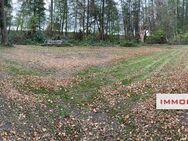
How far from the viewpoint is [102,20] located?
70625 mm

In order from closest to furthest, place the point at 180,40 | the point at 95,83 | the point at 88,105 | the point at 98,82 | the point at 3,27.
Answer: the point at 88,105, the point at 95,83, the point at 98,82, the point at 3,27, the point at 180,40

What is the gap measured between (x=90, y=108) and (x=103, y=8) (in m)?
55.7

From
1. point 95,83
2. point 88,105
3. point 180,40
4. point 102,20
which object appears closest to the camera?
point 88,105

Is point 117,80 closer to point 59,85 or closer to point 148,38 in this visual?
point 59,85

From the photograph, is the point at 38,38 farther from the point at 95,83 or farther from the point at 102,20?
the point at 95,83

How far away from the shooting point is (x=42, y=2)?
69688 mm

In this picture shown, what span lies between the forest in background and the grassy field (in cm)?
4154

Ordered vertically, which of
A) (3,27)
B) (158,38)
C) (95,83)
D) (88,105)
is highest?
(3,27)

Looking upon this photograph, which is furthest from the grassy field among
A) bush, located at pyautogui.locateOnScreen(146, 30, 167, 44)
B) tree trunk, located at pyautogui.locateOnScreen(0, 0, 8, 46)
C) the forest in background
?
bush, located at pyautogui.locateOnScreen(146, 30, 167, 44)

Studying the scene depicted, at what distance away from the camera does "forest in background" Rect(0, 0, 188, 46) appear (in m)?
68.8

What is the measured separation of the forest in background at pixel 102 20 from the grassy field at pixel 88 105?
4154 centimetres

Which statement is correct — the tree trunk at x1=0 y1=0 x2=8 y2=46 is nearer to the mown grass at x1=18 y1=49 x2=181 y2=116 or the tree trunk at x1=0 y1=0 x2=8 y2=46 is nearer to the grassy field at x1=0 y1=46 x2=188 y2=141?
the mown grass at x1=18 y1=49 x2=181 y2=116

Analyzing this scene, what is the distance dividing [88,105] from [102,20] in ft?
181

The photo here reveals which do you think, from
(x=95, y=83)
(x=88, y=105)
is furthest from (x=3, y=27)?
(x=88, y=105)
